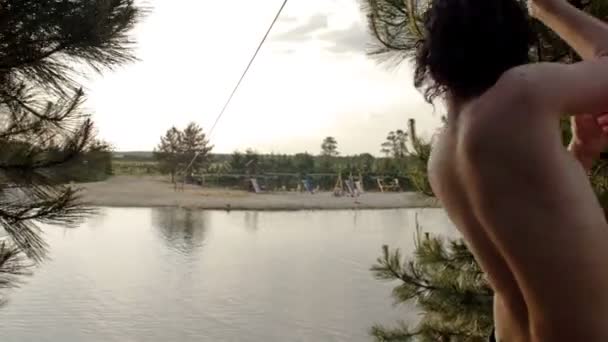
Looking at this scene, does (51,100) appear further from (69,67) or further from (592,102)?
(592,102)

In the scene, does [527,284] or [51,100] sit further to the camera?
[51,100]

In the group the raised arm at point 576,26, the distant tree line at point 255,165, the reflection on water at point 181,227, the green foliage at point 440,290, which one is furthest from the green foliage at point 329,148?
the raised arm at point 576,26

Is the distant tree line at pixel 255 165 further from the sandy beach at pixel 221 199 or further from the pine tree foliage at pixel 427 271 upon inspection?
the pine tree foliage at pixel 427 271

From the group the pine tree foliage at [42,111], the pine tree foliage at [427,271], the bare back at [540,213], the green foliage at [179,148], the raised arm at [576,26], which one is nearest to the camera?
the bare back at [540,213]

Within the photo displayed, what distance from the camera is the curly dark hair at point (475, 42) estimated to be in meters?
0.62

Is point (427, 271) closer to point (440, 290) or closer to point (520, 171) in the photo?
point (440, 290)

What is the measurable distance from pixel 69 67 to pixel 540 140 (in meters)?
1.54

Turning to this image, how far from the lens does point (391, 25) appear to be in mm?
1982

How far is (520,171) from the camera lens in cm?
57

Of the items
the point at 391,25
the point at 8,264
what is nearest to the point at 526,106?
the point at 391,25

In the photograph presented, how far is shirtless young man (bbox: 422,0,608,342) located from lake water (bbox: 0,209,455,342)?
1.65 metres

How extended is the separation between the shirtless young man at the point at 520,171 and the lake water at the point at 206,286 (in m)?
1.65

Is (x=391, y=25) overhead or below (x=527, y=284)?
overhead

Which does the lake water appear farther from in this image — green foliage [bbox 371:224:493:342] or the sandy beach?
the sandy beach
